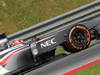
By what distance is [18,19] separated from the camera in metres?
11.0

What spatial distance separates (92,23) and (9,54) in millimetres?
2244

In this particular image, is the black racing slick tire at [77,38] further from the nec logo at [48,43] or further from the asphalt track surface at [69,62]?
the nec logo at [48,43]

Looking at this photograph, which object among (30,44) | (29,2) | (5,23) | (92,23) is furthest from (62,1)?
(30,44)

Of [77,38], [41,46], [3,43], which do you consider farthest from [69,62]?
[3,43]

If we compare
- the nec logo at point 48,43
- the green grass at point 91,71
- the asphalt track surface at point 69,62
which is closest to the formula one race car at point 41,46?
the nec logo at point 48,43

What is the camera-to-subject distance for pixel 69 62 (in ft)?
23.2

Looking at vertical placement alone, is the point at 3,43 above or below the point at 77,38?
above

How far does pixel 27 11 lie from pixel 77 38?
167 inches

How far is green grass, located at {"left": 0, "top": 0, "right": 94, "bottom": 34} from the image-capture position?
10.9 m

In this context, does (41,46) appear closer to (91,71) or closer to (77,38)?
(77,38)

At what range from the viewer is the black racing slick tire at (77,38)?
7211 mm

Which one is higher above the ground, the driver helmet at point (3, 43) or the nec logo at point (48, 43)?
the driver helmet at point (3, 43)

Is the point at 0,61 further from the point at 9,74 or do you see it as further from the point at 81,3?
the point at 81,3

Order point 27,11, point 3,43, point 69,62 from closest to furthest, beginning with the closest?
1. point 69,62
2. point 3,43
3. point 27,11
